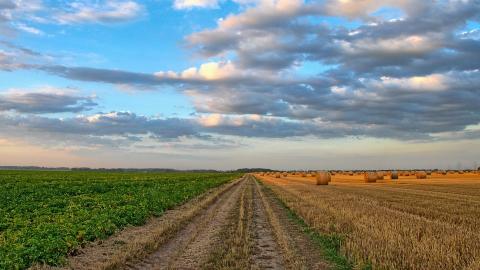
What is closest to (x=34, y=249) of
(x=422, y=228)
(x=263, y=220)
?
(x=263, y=220)

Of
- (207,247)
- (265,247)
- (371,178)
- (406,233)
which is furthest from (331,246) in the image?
(371,178)

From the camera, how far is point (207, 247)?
13578 mm

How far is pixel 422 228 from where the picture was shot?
15203 mm

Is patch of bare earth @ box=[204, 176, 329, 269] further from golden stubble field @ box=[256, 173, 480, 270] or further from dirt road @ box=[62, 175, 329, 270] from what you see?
golden stubble field @ box=[256, 173, 480, 270]

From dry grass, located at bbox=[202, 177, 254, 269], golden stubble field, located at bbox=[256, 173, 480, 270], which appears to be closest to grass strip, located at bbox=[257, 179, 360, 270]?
golden stubble field, located at bbox=[256, 173, 480, 270]

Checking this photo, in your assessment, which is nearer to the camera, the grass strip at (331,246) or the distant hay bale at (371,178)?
the grass strip at (331,246)

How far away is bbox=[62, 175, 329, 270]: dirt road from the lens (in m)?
11.4

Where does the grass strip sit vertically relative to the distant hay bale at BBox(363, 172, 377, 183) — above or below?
below

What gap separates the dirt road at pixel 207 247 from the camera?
11.4 metres

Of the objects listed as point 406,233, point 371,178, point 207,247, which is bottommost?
point 207,247

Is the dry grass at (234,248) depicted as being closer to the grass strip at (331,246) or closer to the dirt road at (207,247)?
the dirt road at (207,247)

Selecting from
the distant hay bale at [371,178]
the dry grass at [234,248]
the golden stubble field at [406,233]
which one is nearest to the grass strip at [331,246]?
the golden stubble field at [406,233]

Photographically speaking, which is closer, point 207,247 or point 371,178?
point 207,247

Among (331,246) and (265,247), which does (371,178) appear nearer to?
(331,246)
